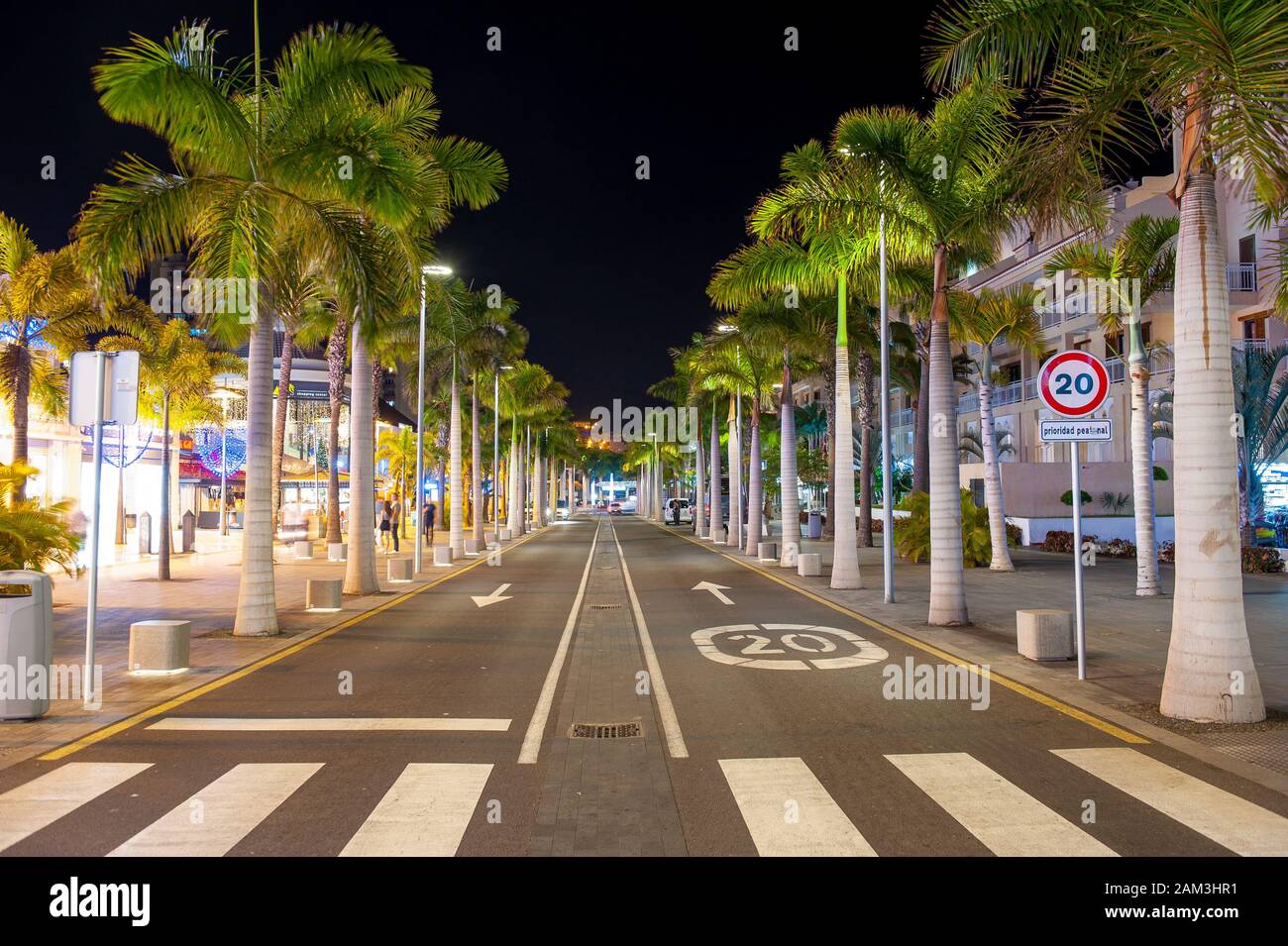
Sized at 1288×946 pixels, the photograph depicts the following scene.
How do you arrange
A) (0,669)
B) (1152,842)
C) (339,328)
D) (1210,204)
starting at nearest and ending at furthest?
(1152,842)
(0,669)
(1210,204)
(339,328)

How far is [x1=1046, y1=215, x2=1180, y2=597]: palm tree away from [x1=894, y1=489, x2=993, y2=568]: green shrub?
6824 millimetres

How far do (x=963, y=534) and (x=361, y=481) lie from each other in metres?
16.9

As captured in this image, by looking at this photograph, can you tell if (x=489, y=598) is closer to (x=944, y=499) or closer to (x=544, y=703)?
(x=944, y=499)

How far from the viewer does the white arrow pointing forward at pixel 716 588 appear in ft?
64.4

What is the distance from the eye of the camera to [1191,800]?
6188 mm

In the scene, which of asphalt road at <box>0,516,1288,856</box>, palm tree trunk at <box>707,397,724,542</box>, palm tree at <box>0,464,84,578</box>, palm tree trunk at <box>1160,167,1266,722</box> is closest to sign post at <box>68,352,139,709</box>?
asphalt road at <box>0,516,1288,856</box>

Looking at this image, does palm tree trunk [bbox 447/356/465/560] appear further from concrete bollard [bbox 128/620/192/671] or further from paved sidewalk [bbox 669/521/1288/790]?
concrete bollard [bbox 128/620/192/671]

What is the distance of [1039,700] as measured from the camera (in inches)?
370

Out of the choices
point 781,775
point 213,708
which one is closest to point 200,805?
point 213,708

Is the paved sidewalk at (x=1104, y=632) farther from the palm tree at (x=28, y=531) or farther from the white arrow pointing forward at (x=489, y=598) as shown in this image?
the palm tree at (x=28, y=531)

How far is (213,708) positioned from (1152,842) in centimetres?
812

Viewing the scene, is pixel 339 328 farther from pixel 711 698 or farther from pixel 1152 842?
pixel 1152 842

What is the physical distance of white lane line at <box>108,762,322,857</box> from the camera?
17.5 ft
